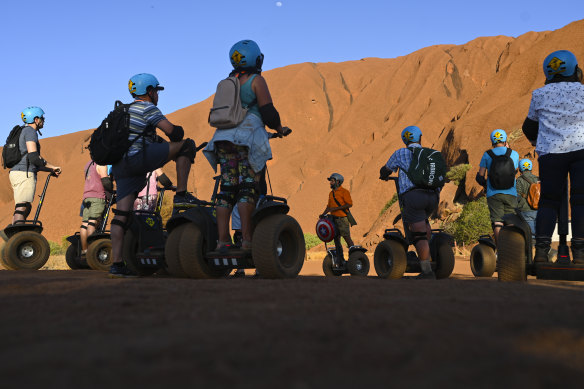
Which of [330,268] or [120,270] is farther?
[330,268]

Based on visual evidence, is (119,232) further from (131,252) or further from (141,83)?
(141,83)

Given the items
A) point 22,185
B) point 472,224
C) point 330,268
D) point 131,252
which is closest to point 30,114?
point 22,185

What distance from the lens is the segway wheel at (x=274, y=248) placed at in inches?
162

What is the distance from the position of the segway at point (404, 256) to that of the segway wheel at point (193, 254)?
7.94 ft

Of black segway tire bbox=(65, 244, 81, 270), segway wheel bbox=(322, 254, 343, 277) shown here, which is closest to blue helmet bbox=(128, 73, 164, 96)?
black segway tire bbox=(65, 244, 81, 270)

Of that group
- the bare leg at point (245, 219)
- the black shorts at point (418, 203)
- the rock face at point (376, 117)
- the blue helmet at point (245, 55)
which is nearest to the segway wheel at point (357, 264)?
the black shorts at point (418, 203)

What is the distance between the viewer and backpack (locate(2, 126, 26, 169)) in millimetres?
7074

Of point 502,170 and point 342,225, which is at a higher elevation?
point 502,170

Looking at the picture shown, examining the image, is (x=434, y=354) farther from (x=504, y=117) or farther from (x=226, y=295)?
(x=504, y=117)

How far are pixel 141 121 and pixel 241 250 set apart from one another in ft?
4.94

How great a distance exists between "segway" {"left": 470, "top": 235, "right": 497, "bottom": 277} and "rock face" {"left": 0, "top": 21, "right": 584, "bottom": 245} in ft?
37.3

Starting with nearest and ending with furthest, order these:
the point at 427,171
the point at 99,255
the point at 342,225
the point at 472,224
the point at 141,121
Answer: the point at 141,121 → the point at 427,171 → the point at 99,255 → the point at 342,225 → the point at 472,224

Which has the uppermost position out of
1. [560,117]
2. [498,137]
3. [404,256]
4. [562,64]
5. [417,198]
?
[562,64]

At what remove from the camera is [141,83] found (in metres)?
4.99
